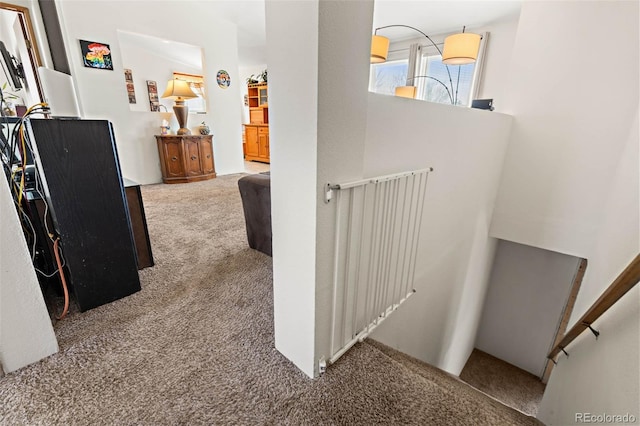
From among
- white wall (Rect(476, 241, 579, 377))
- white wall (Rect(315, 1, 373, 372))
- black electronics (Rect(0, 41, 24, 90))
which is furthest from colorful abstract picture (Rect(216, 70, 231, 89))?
white wall (Rect(476, 241, 579, 377))

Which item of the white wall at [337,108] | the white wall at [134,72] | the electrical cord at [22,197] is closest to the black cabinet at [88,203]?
the electrical cord at [22,197]

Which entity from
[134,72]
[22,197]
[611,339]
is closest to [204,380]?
[22,197]

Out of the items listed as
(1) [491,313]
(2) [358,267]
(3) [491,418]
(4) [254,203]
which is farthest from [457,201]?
(1) [491,313]

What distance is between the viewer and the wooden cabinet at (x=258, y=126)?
677 cm

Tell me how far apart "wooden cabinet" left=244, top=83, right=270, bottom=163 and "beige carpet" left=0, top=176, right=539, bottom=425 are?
5552 millimetres

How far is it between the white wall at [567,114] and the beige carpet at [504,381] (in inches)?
86.4

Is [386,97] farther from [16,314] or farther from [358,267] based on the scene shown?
[16,314]

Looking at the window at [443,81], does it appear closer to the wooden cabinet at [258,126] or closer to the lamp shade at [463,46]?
the lamp shade at [463,46]

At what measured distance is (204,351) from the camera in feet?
4.23

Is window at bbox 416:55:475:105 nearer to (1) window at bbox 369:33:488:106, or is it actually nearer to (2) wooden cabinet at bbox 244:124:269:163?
(1) window at bbox 369:33:488:106

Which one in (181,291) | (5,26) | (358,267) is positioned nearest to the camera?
(358,267)

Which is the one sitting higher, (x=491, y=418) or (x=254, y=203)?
(x=254, y=203)

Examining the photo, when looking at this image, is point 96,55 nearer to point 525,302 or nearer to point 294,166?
point 294,166

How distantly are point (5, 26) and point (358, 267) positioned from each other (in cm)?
449
